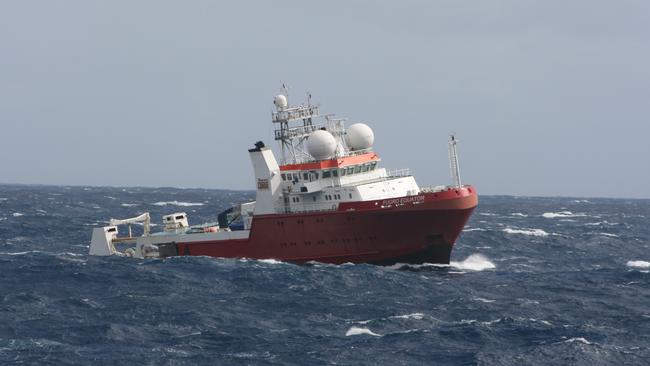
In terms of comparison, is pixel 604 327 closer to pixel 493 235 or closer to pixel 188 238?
pixel 188 238

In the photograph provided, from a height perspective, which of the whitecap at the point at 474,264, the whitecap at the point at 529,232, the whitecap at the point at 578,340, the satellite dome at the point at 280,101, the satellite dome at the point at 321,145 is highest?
the satellite dome at the point at 280,101

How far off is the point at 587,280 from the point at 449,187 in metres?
8.90

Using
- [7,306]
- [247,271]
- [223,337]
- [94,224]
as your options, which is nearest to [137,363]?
[223,337]

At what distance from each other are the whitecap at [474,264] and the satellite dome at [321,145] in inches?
369

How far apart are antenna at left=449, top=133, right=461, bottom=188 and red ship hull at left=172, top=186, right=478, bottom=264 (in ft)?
2.01

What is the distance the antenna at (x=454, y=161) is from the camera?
4872cm

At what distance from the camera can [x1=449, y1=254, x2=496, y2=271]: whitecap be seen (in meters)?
50.4

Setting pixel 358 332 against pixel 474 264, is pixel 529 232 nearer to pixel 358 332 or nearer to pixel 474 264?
pixel 474 264

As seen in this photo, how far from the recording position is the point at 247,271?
150ft

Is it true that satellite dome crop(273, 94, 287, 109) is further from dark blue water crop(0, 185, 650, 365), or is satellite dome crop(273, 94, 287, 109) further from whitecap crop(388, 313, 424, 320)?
whitecap crop(388, 313, 424, 320)

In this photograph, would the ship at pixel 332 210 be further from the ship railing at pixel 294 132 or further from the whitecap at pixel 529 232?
the whitecap at pixel 529 232

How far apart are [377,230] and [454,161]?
5615 millimetres

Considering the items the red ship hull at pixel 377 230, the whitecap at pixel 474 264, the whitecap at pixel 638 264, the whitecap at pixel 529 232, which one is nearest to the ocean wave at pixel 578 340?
the red ship hull at pixel 377 230

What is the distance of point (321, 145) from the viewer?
49656 millimetres
